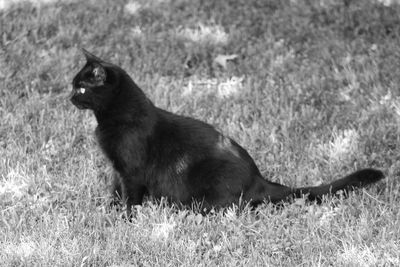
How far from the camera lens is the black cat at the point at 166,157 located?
13.4 feet

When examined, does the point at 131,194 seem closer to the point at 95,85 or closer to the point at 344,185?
the point at 95,85

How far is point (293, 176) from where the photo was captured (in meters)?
4.59

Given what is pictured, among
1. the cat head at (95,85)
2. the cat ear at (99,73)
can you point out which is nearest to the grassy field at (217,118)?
the cat head at (95,85)

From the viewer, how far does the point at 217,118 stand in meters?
5.40

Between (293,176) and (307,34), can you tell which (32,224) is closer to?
(293,176)

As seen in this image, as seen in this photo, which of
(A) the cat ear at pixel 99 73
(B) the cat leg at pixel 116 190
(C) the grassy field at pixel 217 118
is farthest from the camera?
(B) the cat leg at pixel 116 190

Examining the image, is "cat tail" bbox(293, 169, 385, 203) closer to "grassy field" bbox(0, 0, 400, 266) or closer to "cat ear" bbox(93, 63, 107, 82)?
"grassy field" bbox(0, 0, 400, 266)

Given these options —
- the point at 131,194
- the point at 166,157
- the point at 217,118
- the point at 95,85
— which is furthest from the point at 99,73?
the point at 217,118

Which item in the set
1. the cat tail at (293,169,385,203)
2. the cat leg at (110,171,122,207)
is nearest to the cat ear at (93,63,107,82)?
the cat leg at (110,171,122,207)

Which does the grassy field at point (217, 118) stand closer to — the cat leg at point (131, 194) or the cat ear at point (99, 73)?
the cat leg at point (131, 194)

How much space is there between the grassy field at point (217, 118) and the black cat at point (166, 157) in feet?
0.42

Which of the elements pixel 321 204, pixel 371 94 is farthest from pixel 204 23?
pixel 321 204

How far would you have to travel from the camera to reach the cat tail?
4.09 m

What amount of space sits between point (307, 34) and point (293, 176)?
282cm
